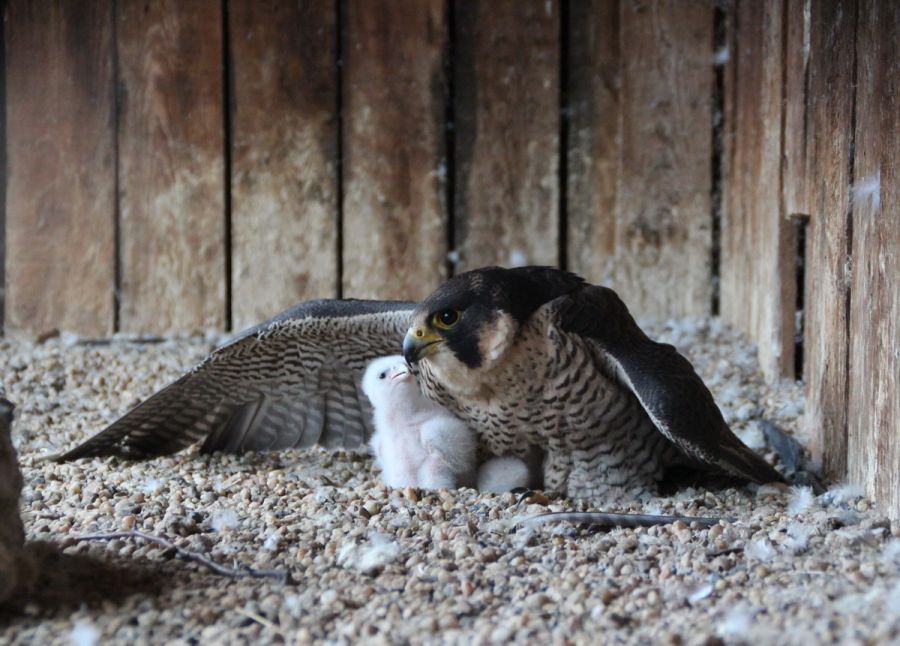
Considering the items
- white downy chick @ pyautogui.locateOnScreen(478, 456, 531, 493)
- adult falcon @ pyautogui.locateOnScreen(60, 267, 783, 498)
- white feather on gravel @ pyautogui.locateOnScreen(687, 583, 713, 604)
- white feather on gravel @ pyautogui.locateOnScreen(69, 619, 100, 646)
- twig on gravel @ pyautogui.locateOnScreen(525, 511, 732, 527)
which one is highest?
adult falcon @ pyautogui.locateOnScreen(60, 267, 783, 498)

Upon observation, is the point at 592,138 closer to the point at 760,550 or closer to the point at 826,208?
the point at 826,208

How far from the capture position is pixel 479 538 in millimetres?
2617

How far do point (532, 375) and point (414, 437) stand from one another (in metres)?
0.49

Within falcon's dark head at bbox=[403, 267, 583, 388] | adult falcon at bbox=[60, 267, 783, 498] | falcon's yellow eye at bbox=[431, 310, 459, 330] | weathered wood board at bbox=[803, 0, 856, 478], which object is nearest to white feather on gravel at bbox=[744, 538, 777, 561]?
adult falcon at bbox=[60, 267, 783, 498]

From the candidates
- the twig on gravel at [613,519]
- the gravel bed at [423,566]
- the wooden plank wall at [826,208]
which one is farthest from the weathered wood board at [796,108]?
the twig on gravel at [613,519]

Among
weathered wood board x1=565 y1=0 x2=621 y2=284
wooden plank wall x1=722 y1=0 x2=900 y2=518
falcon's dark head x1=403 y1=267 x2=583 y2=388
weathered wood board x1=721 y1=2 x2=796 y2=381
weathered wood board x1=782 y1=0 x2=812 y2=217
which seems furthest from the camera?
weathered wood board x1=565 y1=0 x2=621 y2=284

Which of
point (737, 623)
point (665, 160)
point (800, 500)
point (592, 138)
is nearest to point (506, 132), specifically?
point (592, 138)

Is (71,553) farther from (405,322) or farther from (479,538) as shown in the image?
(405,322)

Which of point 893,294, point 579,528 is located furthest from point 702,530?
point 893,294

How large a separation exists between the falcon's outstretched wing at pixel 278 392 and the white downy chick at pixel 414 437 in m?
0.17

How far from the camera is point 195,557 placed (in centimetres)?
242

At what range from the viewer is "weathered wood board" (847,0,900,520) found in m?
2.53

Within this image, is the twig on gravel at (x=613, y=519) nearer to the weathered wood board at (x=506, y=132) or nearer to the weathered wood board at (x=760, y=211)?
the weathered wood board at (x=760, y=211)

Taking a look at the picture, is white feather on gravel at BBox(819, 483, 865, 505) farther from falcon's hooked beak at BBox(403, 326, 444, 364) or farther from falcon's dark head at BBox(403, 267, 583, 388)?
falcon's hooked beak at BBox(403, 326, 444, 364)
